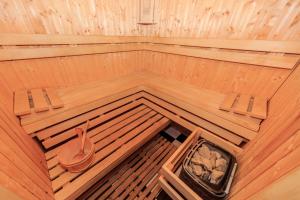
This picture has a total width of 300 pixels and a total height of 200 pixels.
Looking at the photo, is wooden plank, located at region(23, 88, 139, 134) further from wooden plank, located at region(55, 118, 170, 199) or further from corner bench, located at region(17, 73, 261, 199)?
wooden plank, located at region(55, 118, 170, 199)

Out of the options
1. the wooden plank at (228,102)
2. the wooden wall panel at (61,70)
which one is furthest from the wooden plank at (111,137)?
the wooden plank at (228,102)

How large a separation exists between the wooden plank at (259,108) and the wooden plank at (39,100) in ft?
8.06

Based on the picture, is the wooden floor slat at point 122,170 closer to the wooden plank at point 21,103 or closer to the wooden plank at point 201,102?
the wooden plank at point 201,102

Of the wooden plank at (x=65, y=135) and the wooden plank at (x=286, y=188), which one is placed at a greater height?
the wooden plank at (x=286, y=188)

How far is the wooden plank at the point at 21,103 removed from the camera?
56.0 inches

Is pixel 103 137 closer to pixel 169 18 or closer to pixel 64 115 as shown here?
pixel 64 115

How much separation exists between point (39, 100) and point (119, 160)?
1.27 m

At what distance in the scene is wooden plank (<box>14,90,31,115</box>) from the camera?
1423 mm

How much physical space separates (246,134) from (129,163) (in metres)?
→ 1.79

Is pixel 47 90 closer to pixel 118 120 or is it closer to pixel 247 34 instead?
pixel 118 120

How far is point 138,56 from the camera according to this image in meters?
3.01

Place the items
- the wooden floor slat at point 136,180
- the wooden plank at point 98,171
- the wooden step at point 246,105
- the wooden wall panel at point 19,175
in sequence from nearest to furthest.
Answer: the wooden wall panel at point 19,175 < the wooden plank at point 98,171 < the wooden step at point 246,105 < the wooden floor slat at point 136,180

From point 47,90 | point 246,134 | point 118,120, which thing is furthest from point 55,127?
point 246,134

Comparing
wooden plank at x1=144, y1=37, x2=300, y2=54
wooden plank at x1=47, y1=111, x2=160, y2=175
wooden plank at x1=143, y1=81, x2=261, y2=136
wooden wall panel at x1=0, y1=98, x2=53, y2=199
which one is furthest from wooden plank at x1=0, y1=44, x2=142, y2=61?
wooden plank at x1=47, y1=111, x2=160, y2=175
